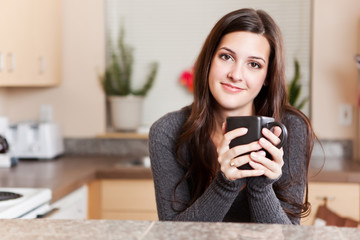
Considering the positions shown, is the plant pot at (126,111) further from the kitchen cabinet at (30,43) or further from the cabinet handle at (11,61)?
the cabinet handle at (11,61)

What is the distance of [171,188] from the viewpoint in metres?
1.43

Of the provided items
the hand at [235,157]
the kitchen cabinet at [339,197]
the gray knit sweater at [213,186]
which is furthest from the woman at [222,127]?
the kitchen cabinet at [339,197]

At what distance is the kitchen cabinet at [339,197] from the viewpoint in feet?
8.26

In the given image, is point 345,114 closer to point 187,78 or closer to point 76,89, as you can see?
point 187,78

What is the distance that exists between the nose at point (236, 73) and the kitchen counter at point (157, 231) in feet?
2.02

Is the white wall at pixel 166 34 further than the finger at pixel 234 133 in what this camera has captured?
Yes

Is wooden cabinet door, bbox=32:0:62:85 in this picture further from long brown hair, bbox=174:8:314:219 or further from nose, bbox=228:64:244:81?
nose, bbox=228:64:244:81

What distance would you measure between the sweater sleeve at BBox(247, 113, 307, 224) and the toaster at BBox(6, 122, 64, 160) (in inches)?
72.2

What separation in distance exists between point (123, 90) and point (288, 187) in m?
1.92

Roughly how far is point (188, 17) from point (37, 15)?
0.95 metres

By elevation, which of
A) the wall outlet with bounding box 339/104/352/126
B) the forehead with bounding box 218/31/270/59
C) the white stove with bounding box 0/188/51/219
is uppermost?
the forehead with bounding box 218/31/270/59

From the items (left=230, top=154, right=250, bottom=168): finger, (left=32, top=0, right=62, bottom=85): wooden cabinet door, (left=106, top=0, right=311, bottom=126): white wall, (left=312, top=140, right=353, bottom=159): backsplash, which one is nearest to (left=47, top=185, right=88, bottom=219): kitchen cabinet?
(left=32, top=0, right=62, bottom=85): wooden cabinet door

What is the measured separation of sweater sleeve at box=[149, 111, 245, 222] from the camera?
129 cm

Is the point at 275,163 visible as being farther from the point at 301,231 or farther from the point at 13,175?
the point at 13,175
